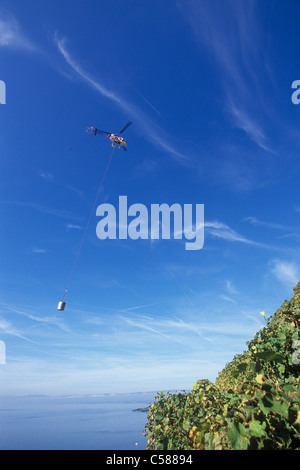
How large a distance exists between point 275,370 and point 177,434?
5991 millimetres

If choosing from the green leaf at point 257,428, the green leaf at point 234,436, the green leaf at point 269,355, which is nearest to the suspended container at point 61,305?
the green leaf at point 269,355

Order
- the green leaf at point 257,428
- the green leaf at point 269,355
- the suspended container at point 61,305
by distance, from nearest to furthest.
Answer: the green leaf at point 257,428, the green leaf at point 269,355, the suspended container at point 61,305

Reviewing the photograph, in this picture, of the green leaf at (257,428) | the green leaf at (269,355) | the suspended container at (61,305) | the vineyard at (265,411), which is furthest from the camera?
the suspended container at (61,305)

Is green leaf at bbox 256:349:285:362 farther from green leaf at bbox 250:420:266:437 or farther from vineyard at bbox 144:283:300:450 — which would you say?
green leaf at bbox 250:420:266:437

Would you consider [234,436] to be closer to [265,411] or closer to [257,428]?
[257,428]

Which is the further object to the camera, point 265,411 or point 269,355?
point 269,355

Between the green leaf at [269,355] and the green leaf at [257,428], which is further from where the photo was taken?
the green leaf at [269,355]

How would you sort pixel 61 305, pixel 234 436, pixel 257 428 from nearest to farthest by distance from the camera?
1. pixel 257 428
2. pixel 234 436
3. pixel 61 305

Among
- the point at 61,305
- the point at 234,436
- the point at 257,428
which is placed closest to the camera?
the point at 257,428

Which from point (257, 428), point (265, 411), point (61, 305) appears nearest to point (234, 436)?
point (257, 428)

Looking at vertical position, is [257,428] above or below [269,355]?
below

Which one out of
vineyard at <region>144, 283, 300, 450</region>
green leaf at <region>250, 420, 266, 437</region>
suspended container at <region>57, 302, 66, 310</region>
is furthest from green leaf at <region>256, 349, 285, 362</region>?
suspended container at <region>57, 302, 66, 310</region>

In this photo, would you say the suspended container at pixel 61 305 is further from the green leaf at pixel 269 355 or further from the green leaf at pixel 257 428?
the green leaf at pixel 257 428
